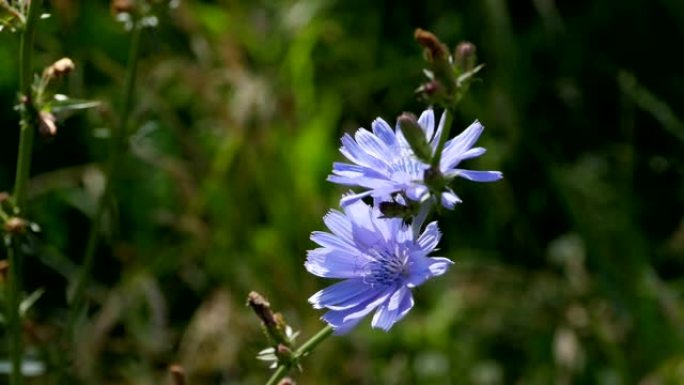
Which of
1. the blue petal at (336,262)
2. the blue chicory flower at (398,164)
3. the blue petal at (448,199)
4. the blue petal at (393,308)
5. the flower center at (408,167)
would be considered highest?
the blue chicory flower at (398,164)

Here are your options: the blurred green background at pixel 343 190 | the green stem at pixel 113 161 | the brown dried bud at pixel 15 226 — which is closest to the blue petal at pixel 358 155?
the brown dried bud at pixel 15 226

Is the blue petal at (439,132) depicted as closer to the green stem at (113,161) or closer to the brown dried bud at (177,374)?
the brown dried bud at (177,374)

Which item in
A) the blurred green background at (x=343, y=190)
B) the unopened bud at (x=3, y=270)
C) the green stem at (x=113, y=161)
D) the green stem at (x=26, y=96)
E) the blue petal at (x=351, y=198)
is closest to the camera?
the blue petal at (x=351, y=198)

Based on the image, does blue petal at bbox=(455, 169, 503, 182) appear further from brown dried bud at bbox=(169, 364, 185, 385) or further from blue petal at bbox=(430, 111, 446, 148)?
brown dried bud at bbox=(169, 364, 185, 385)

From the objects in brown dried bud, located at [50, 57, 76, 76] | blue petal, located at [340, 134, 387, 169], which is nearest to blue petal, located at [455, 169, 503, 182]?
blue petal, located at [340, 134, 387, 169]

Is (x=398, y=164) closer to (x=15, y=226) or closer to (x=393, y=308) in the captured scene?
(x=393, y=308)

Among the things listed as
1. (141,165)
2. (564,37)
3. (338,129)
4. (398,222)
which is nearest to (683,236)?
(564,37)

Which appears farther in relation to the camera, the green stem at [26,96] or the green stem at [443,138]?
the green stem at [26,96]
